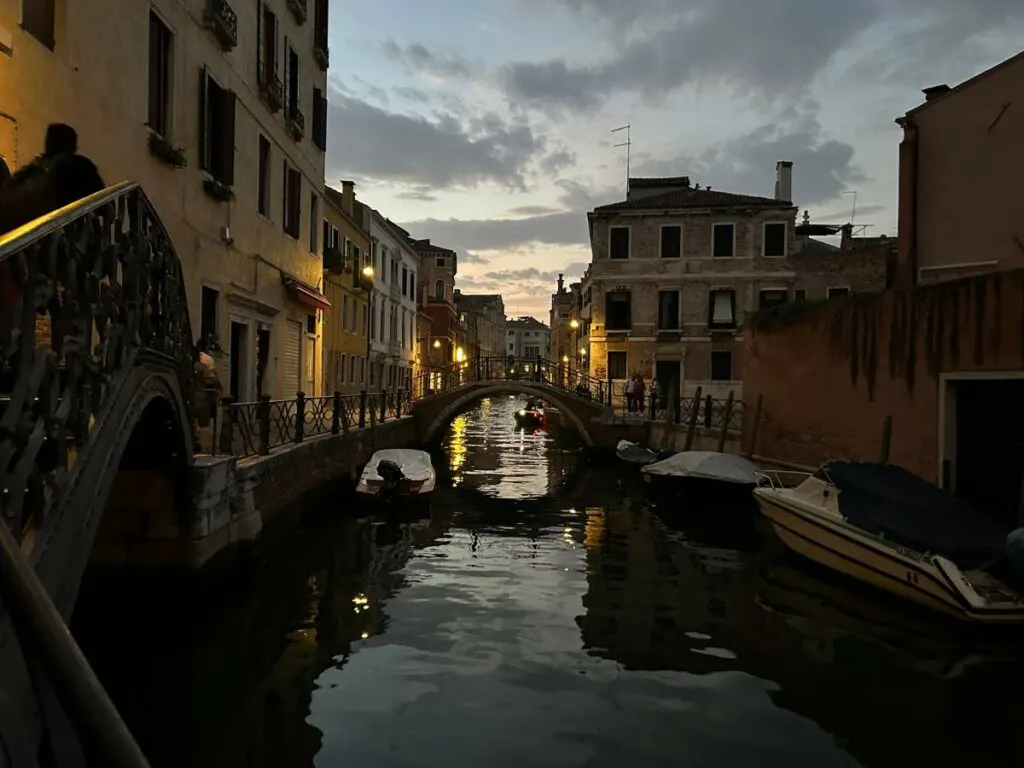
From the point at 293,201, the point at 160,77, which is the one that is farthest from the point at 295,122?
the point at 160,77

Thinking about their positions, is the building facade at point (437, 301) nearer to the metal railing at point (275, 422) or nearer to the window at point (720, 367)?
the window at point (720, 367)

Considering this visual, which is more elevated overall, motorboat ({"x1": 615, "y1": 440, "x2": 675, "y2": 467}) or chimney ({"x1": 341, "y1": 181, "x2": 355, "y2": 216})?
chimney ({"x1": 341, "y1": 181, "x2": 355, "y2": 216})

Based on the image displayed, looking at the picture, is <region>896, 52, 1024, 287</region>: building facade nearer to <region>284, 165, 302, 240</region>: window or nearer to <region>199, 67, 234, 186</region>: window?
<region>199, 67, 234, 186</region>: window

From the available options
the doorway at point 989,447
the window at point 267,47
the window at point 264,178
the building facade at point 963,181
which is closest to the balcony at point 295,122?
the window at point 267,47

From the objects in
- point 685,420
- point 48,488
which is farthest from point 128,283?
point 685,420

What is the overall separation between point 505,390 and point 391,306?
11160 millimetres

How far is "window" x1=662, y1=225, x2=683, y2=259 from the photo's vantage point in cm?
3145

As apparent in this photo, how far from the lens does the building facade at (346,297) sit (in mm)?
26172

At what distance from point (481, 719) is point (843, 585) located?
19.3 feet

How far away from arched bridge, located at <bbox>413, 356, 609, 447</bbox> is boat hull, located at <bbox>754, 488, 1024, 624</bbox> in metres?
15.4

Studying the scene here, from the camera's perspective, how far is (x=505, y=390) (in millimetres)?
29125

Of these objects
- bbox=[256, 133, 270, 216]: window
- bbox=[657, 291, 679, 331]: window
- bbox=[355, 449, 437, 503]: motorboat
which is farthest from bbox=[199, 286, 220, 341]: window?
bbox=[657, 291, 679, 331]: window

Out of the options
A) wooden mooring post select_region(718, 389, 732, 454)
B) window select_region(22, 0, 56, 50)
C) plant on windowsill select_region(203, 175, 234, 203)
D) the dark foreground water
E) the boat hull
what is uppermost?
window select_region(22, 0, 56, 50)

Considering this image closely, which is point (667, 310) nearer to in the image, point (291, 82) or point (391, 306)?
point (391, 306)
